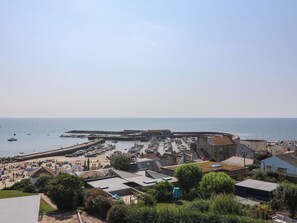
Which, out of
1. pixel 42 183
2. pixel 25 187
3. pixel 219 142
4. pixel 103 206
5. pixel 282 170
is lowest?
pixel 25 187

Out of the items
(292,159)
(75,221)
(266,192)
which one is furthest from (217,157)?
(75,221)

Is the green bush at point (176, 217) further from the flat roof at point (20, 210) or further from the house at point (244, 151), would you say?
the house at point (244, 151)

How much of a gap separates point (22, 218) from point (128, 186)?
1276cm

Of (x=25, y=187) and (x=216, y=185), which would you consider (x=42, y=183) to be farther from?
(x=216, y=185)

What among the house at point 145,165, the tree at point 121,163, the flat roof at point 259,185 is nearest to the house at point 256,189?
the flat roof at point 259,185

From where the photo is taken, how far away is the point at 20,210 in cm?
1427

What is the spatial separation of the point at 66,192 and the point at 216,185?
11350mm

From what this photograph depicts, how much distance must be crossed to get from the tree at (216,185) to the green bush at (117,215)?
8273 millimetres

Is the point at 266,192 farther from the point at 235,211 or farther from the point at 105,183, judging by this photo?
the point at 105,183

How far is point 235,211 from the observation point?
15461mm

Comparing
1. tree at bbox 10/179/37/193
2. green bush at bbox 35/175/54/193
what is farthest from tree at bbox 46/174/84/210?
tree at bbox 10/179/37/193

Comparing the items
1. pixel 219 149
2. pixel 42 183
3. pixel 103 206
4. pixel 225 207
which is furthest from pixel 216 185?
pixel 219 149

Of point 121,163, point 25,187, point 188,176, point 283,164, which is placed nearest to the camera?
point 188,176

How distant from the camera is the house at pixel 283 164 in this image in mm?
32075
